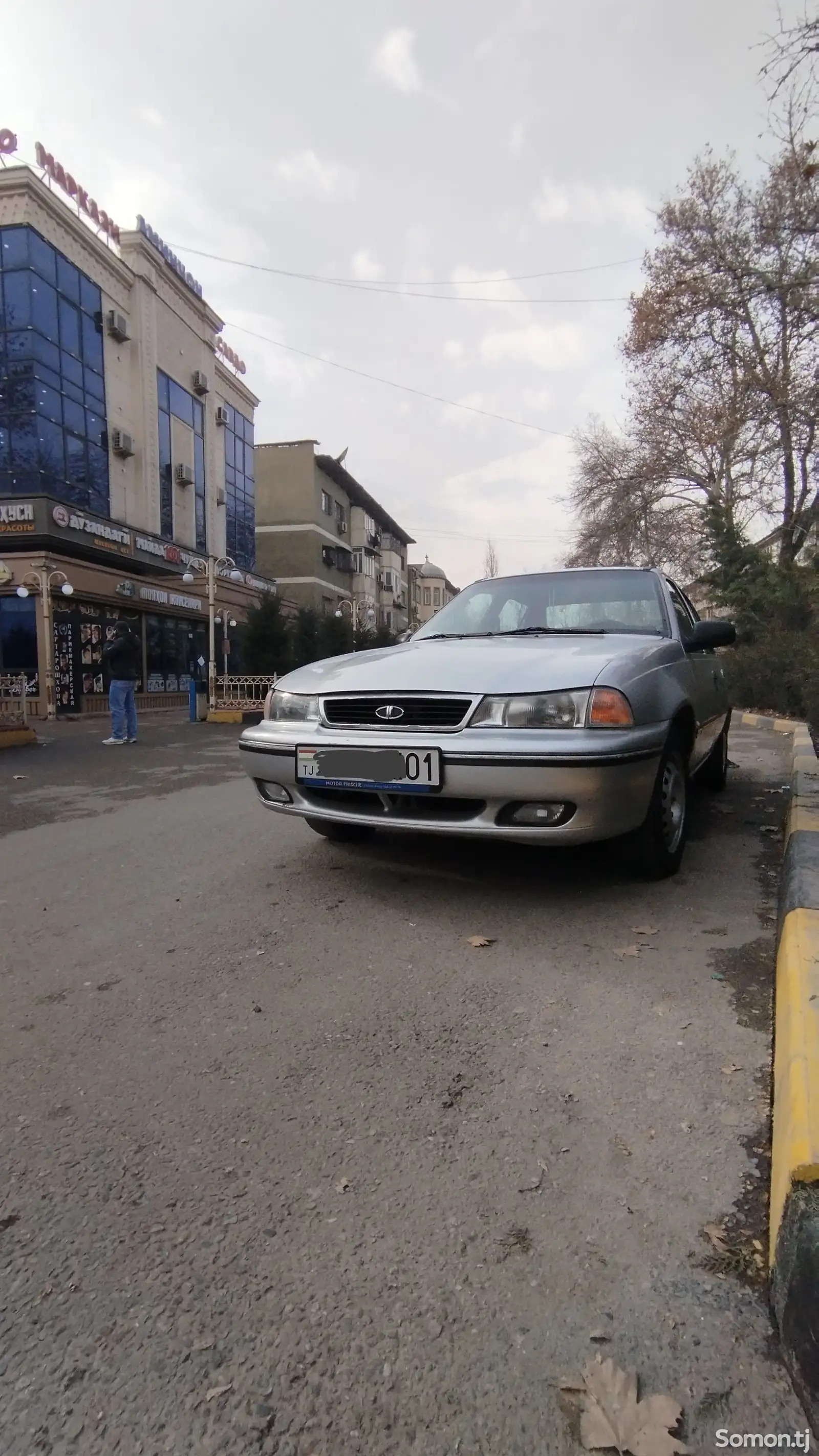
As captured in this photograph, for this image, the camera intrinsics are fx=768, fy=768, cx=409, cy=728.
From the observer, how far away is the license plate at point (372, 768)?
117 inches

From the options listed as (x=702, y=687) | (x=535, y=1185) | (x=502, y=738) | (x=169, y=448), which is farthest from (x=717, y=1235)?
(x=169, y=448)

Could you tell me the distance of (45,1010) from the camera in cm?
245

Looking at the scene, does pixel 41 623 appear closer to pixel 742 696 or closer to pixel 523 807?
pixel 742 696

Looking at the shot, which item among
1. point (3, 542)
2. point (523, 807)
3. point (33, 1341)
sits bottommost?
point (33, 1341)

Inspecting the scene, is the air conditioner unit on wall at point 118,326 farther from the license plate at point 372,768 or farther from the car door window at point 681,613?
the license plate at point 372,768

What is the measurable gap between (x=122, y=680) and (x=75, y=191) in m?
18.9

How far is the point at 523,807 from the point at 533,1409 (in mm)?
1941

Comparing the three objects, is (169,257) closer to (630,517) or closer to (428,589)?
(630,517)

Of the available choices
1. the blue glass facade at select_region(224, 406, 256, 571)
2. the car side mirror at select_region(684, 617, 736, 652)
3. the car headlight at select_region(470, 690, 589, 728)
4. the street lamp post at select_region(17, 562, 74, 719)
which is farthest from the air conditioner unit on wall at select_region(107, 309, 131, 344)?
the car headlight at select_region(470, 690, 589, 728)

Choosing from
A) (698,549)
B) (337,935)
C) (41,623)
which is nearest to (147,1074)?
(337,935)

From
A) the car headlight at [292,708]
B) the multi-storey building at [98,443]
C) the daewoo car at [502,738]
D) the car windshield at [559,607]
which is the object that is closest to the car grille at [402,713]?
the daewoo car at [502,738]

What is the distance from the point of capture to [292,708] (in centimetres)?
355

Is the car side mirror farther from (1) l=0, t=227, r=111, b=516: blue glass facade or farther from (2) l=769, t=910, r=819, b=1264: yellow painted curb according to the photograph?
(1) l=0, t=227, r=111, b=516: blue glass facade

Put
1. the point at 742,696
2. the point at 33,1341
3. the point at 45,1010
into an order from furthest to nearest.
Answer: the point at 742,696 < the point at 45,1010 < the point at 33,1341
